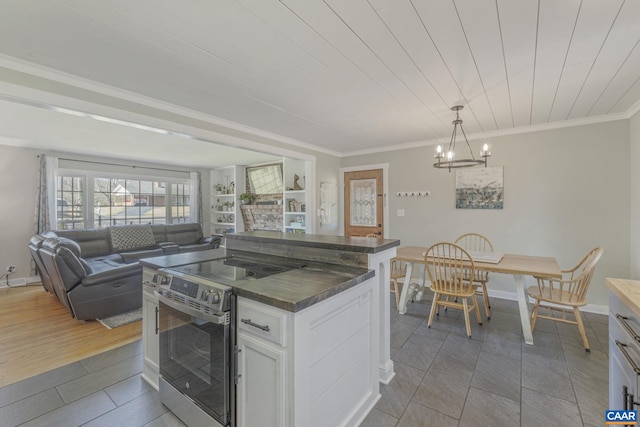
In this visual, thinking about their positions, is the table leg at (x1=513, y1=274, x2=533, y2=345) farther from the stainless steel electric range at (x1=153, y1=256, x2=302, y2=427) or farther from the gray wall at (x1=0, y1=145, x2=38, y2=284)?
the gray wall at (x1=0, y1=145, x2=38, y2=284)

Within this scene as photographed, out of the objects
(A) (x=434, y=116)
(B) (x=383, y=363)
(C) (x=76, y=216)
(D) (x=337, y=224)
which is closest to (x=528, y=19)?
(A) (x=434, y=116)

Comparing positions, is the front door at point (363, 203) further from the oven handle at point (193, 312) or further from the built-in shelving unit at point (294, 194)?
the oven handle at point (193, 312)

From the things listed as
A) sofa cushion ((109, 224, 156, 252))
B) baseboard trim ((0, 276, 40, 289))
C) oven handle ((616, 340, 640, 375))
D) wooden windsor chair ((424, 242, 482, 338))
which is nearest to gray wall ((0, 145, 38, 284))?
baseboard trim ((0, 276, 40, 289))

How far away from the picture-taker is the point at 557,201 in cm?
364

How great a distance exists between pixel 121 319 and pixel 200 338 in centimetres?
242

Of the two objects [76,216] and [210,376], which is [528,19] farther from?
[76,216]

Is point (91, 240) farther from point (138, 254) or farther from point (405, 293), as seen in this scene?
point (405, 293)

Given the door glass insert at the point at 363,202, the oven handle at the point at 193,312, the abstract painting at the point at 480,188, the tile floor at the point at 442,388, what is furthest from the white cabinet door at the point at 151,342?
the abstract painting at the point at 480,188

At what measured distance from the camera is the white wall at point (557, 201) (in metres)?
3.33

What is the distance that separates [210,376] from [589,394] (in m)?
2.56

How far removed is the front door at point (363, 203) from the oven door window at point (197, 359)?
3.81 metres

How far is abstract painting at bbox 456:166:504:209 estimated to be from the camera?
4.01 meters

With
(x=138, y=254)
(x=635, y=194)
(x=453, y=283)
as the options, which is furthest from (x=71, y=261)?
(x=635, y=194)

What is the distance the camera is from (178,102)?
2.85 m
